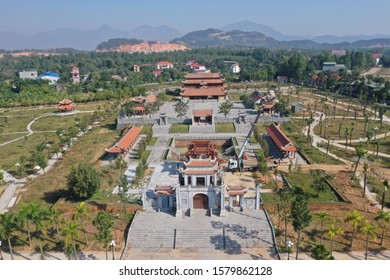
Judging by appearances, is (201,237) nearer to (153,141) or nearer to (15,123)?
(153,141)

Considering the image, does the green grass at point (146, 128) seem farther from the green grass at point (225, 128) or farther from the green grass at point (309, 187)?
the green grass at point (309, 187)

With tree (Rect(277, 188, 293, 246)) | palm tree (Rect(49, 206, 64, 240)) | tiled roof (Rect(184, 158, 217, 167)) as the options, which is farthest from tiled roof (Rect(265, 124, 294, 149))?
palm tree (Rect(49, 206, 64, 240))

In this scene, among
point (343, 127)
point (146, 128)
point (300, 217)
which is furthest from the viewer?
point (146, 128)

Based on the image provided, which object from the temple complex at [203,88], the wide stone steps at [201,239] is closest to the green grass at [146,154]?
the wide stone steps at [201,239]

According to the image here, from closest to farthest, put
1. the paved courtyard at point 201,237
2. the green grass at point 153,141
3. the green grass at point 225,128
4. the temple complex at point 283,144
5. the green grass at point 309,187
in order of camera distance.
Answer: the paved courtyard at point 201,237, the green grass at point 309,187, the temple complex at point 283,144, the green grass at point 153,141, the green grass at point 225,128

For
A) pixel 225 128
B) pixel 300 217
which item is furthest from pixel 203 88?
pixel 300 217

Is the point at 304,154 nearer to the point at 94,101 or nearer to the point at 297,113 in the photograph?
the point at 297,113

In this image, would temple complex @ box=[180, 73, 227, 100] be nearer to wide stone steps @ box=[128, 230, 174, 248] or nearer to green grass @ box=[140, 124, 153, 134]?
green grass @ box=[140, 124, 153, 134]
